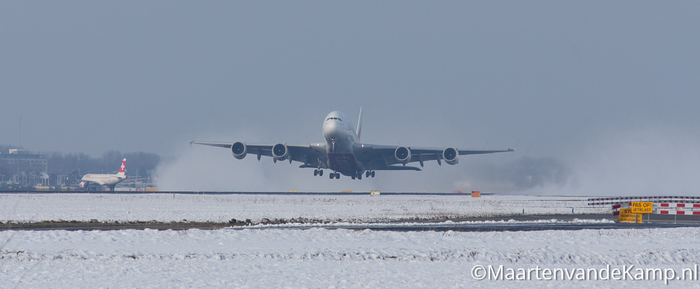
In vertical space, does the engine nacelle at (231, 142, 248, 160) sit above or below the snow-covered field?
above

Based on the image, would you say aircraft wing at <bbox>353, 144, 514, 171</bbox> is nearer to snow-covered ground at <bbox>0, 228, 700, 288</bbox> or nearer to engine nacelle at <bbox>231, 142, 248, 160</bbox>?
engine nacelle at <bbox>231, 142, 248, 160</bbox>

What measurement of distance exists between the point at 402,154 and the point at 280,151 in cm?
1123

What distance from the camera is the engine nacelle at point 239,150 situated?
54.5 meters

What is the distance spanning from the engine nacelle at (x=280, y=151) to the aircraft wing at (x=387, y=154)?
6.33m

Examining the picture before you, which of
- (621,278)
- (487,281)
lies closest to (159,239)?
(487,281)

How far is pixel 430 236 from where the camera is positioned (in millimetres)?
16688

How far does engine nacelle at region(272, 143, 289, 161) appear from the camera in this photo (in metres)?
54.3

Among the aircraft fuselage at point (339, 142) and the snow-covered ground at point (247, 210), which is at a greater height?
the aircraft fuselage at point (339, 142)

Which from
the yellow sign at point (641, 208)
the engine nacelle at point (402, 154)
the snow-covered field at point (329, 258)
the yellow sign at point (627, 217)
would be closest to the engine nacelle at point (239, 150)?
the engine nacelle at point (402, 154)

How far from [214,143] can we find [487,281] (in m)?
53.8

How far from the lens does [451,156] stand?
2222 inches

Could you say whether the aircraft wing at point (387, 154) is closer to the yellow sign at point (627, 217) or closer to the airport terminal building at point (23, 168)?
the yellow sign at point (627, 217)

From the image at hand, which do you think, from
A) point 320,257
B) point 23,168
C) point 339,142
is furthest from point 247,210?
point 23,168

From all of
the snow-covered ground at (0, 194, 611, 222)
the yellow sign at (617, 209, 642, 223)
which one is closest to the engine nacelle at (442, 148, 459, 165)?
the snow-covered ground at (0, 194, 611, 222)
